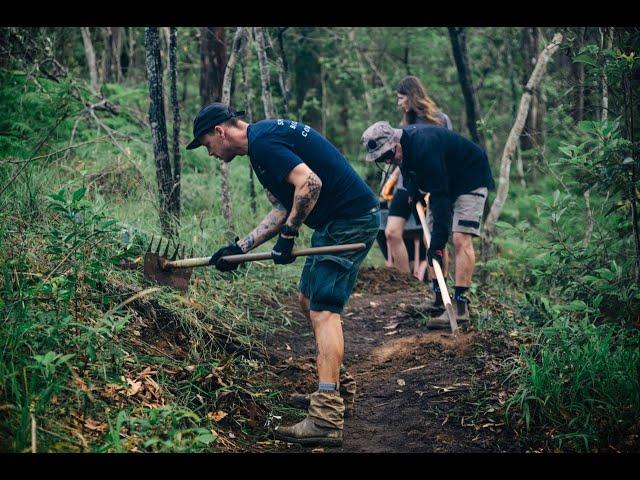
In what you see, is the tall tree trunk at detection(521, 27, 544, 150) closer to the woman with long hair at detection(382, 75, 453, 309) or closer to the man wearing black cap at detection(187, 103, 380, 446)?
the woman with long hair at detection(382, 75, 453, 309)

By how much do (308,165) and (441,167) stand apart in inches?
71.5

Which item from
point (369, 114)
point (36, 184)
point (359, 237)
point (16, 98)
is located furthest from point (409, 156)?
point (369, 114)

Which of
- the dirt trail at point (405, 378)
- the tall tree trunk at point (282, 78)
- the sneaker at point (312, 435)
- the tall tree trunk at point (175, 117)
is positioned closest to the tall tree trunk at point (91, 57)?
the tall tree trunk at point (282, 78)

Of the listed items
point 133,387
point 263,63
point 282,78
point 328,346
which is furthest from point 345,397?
point 282,78

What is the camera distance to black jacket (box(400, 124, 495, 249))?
579 cm

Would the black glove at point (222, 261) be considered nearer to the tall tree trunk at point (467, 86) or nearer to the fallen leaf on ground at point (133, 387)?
the fallen leaf on ground at point (133, 387)

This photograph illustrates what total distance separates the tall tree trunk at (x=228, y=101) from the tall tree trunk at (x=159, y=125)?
34.9 inches

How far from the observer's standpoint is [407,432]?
4422mm

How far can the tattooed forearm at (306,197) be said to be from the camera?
4.21m

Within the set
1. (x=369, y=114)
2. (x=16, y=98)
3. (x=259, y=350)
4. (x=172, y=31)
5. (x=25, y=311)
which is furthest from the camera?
(x=369, y=114)

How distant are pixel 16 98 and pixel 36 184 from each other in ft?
8.32

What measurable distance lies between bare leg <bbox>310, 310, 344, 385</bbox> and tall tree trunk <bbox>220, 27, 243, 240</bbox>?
3.35 m

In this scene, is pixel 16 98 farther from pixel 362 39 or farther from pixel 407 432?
pixel 362 39

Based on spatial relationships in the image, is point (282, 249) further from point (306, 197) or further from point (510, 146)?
point (510, 146)
